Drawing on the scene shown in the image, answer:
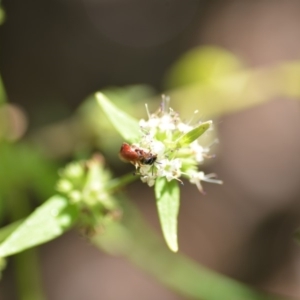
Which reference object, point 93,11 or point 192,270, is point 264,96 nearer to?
point 192,270

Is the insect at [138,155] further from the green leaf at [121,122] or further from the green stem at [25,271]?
the green stem at [25,271]

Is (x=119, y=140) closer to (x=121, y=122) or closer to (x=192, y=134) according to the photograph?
(x=121, y=122)

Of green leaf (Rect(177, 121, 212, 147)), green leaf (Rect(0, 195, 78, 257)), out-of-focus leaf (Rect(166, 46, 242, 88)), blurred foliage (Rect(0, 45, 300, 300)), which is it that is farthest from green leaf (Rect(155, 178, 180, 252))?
out-of-focus leaf (Rect(166, 46, 242, 88))

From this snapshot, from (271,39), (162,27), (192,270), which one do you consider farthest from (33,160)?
(271,39)

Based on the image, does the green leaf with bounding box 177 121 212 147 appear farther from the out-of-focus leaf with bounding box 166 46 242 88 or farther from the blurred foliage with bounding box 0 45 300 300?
the out-of-focus leaf with bounding box 166 46 242 88

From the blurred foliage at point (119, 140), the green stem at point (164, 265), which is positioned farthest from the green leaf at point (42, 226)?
the green stem at point (164, 265)

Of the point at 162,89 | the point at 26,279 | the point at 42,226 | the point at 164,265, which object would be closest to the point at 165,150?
the point at 42,226
